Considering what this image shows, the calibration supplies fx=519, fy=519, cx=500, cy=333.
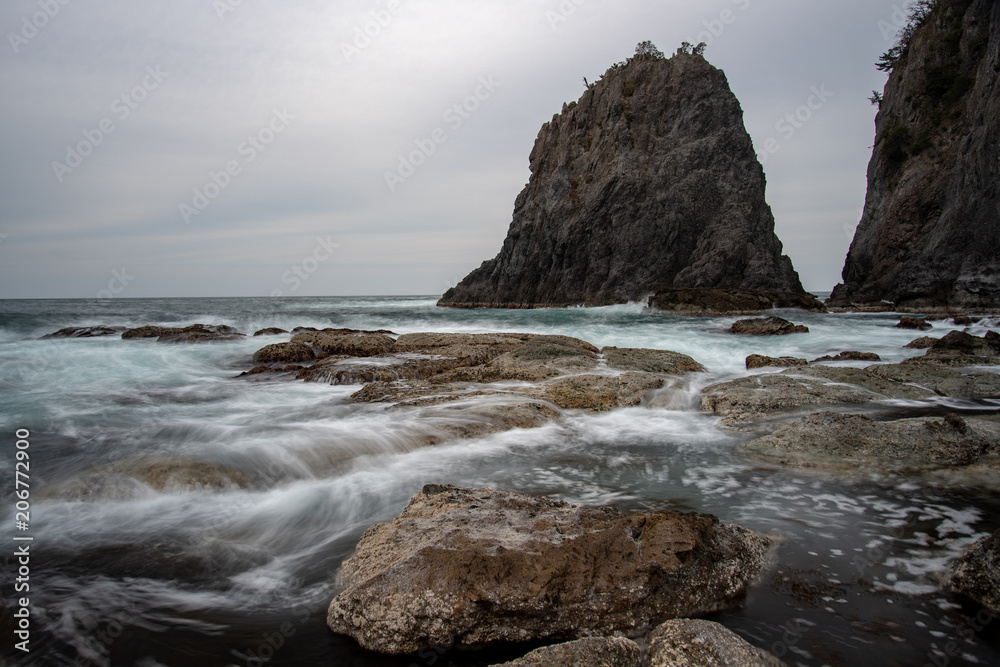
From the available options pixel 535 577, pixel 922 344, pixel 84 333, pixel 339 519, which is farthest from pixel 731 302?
pixel 535 577

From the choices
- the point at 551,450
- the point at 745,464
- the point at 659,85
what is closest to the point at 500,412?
the point at 551,450

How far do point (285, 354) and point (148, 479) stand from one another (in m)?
7.83

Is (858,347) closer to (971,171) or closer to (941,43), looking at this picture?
(971,171)

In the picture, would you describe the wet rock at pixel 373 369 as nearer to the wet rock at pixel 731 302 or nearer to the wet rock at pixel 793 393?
the wet rock at pixel 793 393

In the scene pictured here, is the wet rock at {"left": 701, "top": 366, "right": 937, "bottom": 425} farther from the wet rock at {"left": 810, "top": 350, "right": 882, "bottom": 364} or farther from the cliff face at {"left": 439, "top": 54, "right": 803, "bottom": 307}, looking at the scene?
the cliff face at {"left": 439, "top": 54, "right": 803, "bottom": 307}

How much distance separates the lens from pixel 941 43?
112 feet

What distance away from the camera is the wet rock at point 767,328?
1989 cm

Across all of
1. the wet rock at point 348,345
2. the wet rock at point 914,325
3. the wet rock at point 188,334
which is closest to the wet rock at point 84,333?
the wet rock at point 188,334

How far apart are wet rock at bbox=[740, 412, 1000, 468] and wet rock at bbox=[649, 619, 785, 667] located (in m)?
A: 3.33

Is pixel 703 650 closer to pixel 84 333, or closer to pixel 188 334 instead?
pixel 188 334

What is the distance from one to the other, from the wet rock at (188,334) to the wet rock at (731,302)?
28.4m

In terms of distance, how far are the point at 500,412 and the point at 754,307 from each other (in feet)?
112

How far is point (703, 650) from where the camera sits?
199cm

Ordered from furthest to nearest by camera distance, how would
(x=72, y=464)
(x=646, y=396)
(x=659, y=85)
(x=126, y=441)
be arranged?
(x=659, y=85) < (x=646, y=396) < (x=126, y=441) < (x=72, y=464)
